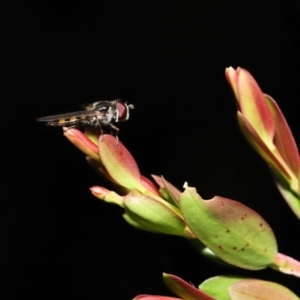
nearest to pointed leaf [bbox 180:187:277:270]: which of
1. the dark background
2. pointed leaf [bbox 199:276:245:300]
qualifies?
pointed leaf [bbox 199:276:245:300]

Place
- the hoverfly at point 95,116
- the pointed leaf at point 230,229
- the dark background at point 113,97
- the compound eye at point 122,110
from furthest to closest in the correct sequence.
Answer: the dark background at point 113,97 < the compound eye at point 122,110 < the hoverfly at point 95,116 < the pointed leaf at point 230,229

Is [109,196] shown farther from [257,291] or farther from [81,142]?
[257,291]

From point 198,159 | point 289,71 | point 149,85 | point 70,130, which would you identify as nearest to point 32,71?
point 149,85

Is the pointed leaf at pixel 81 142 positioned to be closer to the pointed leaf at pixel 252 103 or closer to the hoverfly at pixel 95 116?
the hoverfly at pixel 95 116

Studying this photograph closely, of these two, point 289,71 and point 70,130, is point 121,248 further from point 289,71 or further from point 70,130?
point 70,130

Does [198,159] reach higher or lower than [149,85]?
lower

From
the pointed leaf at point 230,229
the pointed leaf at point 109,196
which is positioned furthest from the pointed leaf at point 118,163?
the pointed leaf at point 230,229
